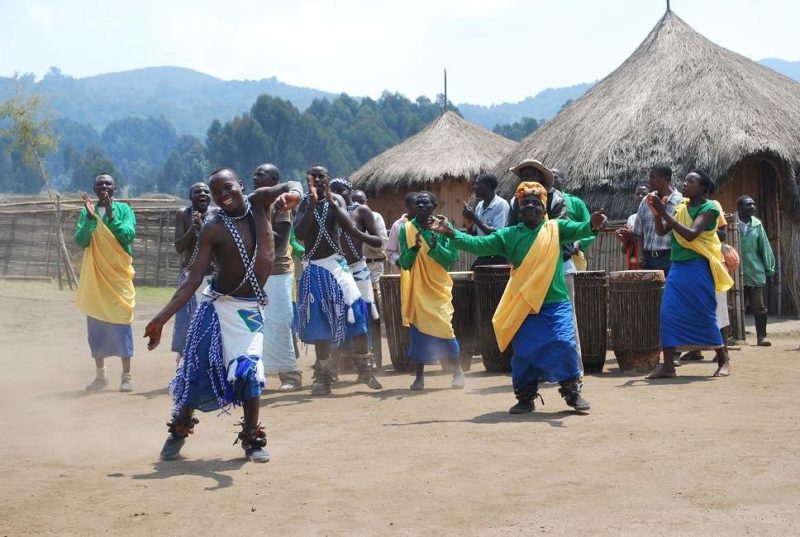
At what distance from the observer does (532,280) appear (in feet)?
23.6

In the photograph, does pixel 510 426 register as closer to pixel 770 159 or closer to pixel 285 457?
pixel 285 457

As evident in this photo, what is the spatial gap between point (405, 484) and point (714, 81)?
1248 centimetres

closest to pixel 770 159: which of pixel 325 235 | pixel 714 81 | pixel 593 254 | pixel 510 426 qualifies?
pixel 714 81

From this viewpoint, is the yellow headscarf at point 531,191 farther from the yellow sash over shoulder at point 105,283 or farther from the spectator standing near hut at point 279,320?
the yellow sash over shoulder at point 105,283

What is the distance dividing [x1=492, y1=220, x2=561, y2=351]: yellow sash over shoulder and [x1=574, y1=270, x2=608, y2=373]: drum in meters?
2.19

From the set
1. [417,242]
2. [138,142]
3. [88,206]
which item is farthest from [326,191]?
[138,142]

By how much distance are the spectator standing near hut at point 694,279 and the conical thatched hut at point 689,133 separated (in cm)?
601

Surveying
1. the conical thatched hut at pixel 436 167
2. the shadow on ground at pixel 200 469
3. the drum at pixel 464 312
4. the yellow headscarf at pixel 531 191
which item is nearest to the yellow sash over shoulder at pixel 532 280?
the yellow headscarf at pixel 531 191

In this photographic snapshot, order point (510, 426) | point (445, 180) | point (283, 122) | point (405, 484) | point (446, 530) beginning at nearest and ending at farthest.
Result: point (446, 530) < point (405, 484) < point (510, 426) < point (445, 180) < point (283, 122)

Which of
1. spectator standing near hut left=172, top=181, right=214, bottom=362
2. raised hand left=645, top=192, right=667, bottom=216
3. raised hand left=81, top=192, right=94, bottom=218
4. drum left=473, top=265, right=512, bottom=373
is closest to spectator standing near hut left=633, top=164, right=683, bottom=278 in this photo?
drum left=473, top=265, right=512, bottom=373

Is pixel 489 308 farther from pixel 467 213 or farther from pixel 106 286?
pixel 106 286

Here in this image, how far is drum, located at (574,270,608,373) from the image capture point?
9.40 meters

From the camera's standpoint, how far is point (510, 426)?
6.83 metres

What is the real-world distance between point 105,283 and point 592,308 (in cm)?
432
